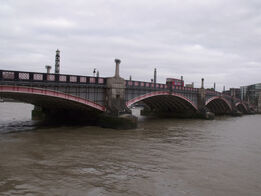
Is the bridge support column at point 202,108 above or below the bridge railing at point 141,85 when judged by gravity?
below

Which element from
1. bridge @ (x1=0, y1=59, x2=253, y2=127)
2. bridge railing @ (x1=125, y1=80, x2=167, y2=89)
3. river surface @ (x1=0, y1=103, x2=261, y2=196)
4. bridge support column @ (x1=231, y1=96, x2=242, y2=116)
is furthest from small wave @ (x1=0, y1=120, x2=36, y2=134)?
bridge support column @ (x1=231, y1=96, x2=242, y2=116)

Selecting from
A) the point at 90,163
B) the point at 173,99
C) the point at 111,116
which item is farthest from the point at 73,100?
the point at 173,99

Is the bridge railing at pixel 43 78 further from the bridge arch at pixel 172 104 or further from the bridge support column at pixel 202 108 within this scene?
the bridge support column at pixel 202 108

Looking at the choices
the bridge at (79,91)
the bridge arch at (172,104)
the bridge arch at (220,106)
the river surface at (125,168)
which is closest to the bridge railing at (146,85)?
the bridge at (79,91)

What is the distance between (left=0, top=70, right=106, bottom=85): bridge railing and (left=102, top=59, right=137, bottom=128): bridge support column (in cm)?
143

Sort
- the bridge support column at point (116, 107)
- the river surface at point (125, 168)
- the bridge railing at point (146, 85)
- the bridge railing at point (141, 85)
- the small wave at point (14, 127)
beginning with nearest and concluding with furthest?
the river surface at point (125, 168) < the small wave at point (14, 127) < the bridge support column at point (116, 107) < the bridge railing at point (141, 85) < the bridge railing at point (146, 85)

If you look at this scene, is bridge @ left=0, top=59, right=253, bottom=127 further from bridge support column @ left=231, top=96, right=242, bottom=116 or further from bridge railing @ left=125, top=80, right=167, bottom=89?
bridge support column @ left=231, top=96, right=242, bottom=116

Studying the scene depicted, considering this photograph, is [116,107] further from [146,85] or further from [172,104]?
[172,104]

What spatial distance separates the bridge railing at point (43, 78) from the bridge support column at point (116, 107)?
1.43 m

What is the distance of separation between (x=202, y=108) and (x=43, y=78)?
28271 millimetres

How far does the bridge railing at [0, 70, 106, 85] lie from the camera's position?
52.5 ft

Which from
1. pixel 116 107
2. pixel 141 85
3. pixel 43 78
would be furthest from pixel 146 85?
pixel 43 78

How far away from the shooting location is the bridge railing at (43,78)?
16.0 m

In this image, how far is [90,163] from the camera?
34.1ft
